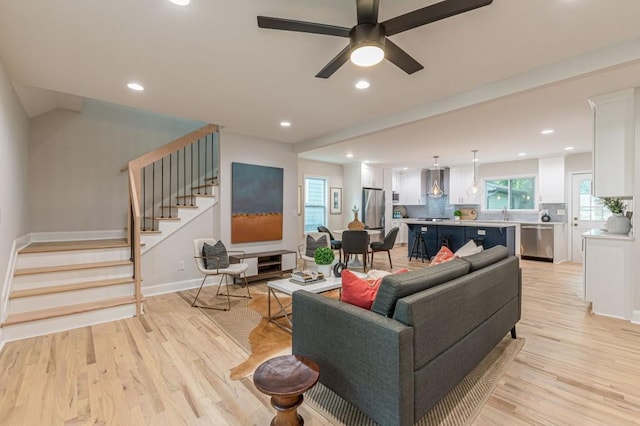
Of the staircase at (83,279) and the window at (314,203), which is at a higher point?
the window at (314,203)

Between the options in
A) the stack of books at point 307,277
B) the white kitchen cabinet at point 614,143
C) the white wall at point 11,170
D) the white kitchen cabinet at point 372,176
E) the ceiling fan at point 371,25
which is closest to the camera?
the ceiling fan at point 371,25

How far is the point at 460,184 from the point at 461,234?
110 inches

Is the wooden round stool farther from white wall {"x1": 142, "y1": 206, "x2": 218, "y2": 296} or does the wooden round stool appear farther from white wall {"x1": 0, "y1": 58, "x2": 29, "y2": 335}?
white wall {"x1": 142, "y1": 206, "x2": 218, "y2": 296}

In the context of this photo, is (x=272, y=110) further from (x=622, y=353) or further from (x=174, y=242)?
(x=622, y=353)

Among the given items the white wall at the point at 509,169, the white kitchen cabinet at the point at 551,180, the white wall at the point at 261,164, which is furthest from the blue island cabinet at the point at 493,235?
the white wall at the point at 261,164

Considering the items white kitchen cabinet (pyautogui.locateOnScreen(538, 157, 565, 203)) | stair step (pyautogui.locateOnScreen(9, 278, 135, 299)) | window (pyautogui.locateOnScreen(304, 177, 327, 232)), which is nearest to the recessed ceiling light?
stair step (pyautogui.locateOnScreen(9, 278, 135, 299))

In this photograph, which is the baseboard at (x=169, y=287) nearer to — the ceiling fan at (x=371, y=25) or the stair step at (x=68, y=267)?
the stair step at (x=68, y=267)

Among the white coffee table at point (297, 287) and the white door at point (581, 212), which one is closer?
the white coffee table at point (297, 287)

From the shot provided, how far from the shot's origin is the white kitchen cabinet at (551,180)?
682 centimetres

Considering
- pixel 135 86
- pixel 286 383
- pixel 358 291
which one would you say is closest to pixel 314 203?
pixel 135 86

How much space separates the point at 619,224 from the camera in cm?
362

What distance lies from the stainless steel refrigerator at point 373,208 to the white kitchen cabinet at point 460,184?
82.5 inches

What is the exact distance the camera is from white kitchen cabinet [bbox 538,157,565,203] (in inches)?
268

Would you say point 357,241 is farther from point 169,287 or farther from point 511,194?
point 511,194
